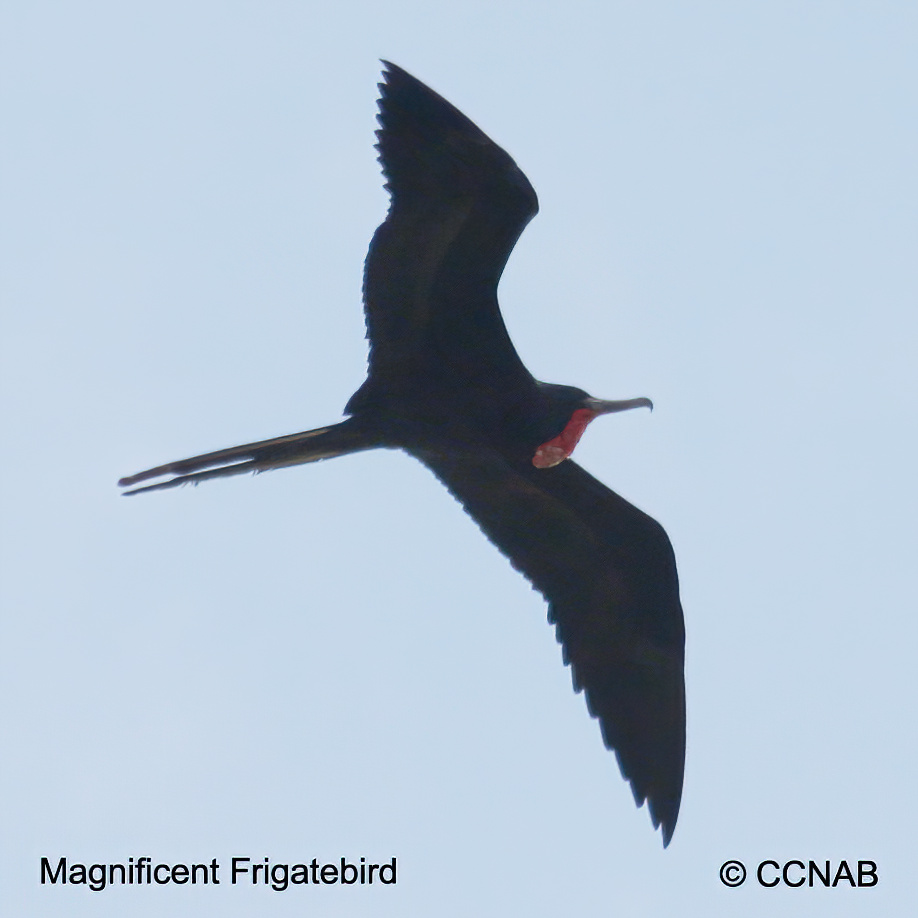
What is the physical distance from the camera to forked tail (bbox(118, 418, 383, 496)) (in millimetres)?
5844

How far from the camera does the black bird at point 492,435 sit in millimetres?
5926

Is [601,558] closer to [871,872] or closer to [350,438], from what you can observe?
[350,438]

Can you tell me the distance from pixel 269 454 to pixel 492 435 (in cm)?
96

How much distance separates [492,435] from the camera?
6359mm

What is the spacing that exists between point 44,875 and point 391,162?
3459mm

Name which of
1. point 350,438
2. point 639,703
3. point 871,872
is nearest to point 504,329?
point 350,438

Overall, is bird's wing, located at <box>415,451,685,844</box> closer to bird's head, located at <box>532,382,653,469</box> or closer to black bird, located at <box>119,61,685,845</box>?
black bird, located at <box>119,61,685,845</box>

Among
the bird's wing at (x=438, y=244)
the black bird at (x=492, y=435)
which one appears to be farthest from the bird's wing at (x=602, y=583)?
the bird's wing at (x=438, y=244)

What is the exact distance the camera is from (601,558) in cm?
668

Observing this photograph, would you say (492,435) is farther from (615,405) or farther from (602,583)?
(602,583)

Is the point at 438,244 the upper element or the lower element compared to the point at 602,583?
upper

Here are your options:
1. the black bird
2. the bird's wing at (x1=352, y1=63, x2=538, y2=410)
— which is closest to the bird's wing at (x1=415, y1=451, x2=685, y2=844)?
the black bird

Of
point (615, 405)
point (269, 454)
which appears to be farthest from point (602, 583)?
point (269, 454)

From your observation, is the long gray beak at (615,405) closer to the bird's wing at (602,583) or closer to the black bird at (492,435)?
the black bird at (492,435)
